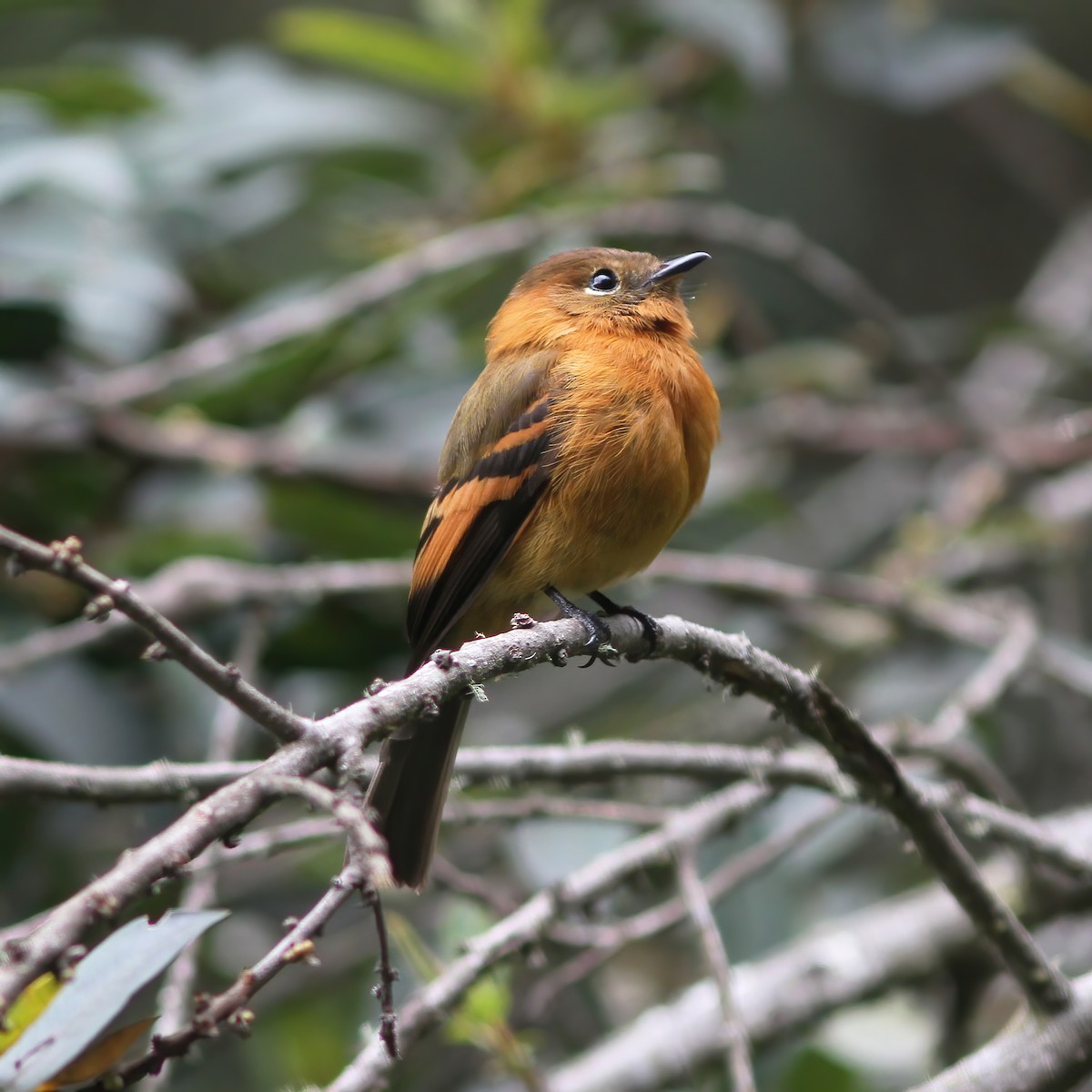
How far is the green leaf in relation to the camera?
4.95 m

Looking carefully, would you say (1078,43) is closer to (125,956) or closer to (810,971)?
(810,971)

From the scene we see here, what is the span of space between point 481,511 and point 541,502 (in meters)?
0.14

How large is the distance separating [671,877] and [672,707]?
1.05 meters

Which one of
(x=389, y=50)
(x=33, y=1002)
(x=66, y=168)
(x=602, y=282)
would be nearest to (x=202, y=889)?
(x=33, y=1002)

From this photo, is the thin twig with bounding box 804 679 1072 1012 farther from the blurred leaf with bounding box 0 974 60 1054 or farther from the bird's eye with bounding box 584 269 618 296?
the bird's eye with bounding box 584 269 618 296

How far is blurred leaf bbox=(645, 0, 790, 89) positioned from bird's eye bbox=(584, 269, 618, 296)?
157cm

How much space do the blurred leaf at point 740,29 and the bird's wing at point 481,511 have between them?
2201mm

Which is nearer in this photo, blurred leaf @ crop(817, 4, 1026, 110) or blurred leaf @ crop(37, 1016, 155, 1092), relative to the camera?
blurred leaf @ crop(37, 1016, 155, 1092)

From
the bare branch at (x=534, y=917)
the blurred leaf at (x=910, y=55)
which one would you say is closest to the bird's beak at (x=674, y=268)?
the bare branch at (x=534, y=917)

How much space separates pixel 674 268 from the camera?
11.3 feet

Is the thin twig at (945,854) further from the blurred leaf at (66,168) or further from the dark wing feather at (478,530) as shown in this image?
the blurred leaf at (66,168)

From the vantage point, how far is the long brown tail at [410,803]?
263cm

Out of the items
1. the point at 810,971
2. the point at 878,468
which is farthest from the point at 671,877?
the point at 878,468

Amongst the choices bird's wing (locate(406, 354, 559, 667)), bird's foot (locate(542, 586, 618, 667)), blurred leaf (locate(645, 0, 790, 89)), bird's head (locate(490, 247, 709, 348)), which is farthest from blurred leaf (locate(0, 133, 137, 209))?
bird's foot (locate(542, 586, 618, 667))
